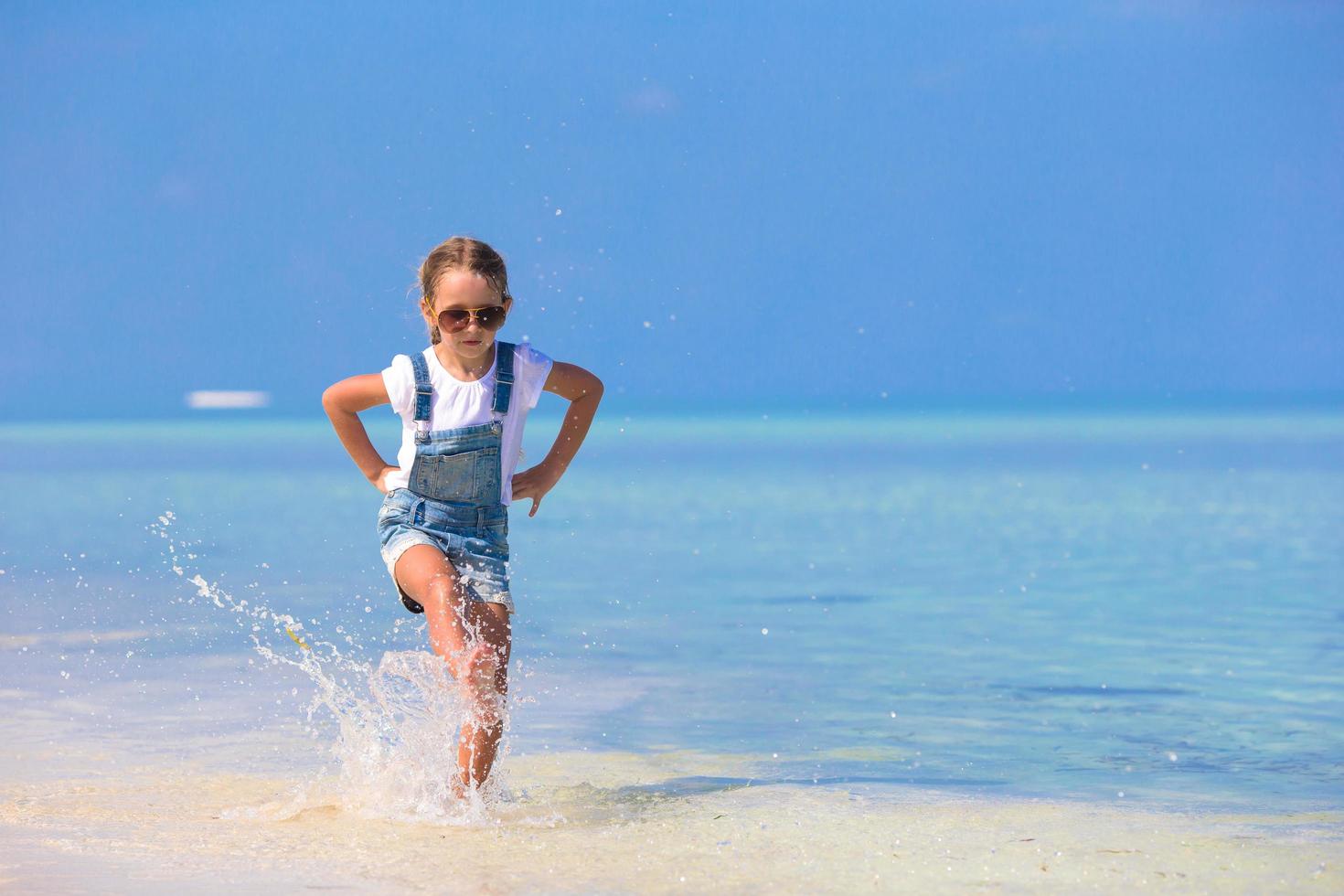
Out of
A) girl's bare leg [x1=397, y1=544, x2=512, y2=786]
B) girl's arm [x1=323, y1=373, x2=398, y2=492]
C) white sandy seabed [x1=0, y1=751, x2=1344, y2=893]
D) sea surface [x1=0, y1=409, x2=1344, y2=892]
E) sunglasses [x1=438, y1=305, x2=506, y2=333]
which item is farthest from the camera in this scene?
girl's arm [x1=323, y1=373, x2=398, y2=492]

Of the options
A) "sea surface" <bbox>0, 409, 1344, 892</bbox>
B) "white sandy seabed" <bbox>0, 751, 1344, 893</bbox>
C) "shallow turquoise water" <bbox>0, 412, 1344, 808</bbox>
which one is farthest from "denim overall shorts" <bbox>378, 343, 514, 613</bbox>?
"shallow turquoise water" <bbox>0, 412, 1344, 808</bbox>

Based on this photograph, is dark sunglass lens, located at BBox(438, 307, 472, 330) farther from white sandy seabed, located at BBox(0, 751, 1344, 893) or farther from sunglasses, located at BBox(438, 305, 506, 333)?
white sandy seabed, located at BBox(0, 751, 1344, 893)

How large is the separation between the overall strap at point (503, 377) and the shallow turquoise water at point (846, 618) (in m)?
1.24

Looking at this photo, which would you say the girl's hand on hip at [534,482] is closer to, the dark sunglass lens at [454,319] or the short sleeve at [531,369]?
the short sleeve at [531,369]

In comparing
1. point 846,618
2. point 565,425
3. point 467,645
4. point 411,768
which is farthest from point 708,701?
point 846,618

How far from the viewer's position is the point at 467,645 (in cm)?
368

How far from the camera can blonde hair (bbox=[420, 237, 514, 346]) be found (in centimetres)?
388

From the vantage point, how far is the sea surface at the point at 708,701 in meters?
3.42

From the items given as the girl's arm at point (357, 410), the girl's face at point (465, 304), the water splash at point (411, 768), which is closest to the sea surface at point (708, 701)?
the water splash at point (411, 768)

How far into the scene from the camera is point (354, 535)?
11.0 m

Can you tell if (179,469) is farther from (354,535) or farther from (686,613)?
(686,613)

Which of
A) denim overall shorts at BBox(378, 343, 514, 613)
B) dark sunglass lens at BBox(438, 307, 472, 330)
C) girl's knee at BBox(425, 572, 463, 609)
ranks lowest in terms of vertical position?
girl's knee at BBox(425, 572, 463, 609)

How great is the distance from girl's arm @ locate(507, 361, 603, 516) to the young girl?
0.14 feet

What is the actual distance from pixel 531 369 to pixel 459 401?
206mm
